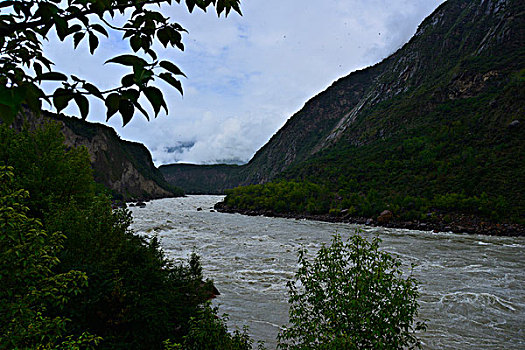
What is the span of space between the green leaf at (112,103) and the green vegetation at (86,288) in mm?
2891

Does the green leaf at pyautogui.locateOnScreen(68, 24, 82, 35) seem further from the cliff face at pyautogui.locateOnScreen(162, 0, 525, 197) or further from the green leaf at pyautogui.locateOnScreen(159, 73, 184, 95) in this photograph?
the cliff face at pyautogui.locateOnScreen(162, 0, 525, 197)

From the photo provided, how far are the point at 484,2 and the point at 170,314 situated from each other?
9757cm

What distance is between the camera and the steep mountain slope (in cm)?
3769

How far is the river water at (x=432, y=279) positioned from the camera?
1006cm

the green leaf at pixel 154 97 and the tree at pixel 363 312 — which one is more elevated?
the green leaf at pixel 154 97

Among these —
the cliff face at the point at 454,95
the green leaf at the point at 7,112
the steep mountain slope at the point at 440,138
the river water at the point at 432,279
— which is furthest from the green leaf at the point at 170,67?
the cliff face at the point at 454,95

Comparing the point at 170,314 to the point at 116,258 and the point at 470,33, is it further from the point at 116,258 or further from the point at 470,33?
the point at 470,33

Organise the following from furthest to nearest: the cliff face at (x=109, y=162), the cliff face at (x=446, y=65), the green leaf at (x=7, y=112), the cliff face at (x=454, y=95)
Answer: the cliff face at (x=109, y=162) → the cliff face at (x=446, y=65) → the cliff face at (x=454, y=95) → the green leaf at (x=7, y=112)

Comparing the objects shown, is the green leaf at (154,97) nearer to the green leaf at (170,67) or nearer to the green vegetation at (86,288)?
the green leaf at (170,67)

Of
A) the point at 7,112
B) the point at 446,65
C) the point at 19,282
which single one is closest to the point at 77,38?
the point at 7,112

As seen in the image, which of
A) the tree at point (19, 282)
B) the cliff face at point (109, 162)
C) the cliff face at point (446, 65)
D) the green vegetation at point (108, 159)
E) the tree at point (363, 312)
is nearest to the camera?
the tree at point (19, 282)

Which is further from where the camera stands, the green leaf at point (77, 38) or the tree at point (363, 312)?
the tree at point (363, 312)

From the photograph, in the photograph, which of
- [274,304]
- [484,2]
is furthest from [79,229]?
[484,2]

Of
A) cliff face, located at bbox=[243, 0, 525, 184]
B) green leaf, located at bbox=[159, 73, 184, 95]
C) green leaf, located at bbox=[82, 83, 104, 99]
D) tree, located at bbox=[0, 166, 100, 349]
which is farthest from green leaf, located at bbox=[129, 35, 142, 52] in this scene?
cliff face, located at bbox=[243, 0, 525, 184]
